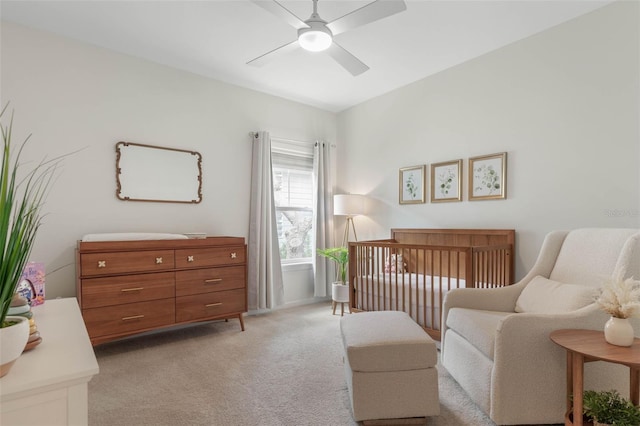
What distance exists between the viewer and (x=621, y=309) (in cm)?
150

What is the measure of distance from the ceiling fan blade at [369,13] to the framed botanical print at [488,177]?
182 cm

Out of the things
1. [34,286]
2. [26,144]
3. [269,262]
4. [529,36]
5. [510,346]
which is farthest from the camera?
[269,262]

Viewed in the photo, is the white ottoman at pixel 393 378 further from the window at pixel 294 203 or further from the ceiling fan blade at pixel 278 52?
the window at pixel 294 203

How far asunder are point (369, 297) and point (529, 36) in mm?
2770

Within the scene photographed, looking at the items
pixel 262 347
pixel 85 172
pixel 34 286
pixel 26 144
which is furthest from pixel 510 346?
pixel 26 144

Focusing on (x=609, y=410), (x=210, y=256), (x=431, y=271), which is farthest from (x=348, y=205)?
(x=609, y=410)

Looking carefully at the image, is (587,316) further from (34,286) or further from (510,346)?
(34,286)

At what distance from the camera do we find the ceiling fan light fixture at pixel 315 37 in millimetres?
2129

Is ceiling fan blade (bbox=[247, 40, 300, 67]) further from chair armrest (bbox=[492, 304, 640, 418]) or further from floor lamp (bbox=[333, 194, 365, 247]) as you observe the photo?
chair armrest (bbox=[492, 304, 640, 418])

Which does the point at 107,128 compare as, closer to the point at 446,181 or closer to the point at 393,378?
the point at 393,378

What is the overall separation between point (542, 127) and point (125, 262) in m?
3.63

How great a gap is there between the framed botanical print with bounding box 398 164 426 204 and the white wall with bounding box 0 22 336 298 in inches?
72.2

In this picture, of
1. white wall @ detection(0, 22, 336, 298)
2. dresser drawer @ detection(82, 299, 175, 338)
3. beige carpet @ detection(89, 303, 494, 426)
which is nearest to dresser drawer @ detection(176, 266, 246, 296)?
dresser drawer @ detection(82, 299, 175, 338)

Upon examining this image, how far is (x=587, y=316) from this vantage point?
1701mm
